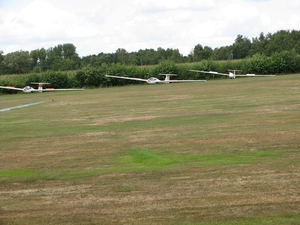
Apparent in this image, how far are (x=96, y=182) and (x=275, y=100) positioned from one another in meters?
16.7

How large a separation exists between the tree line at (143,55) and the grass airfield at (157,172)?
70598mm

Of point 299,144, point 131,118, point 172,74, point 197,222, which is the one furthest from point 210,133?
point 172,74

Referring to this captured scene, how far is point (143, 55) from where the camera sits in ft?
A: 444

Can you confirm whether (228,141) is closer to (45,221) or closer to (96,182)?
(96,182)

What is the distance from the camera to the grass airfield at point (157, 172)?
7172 mm

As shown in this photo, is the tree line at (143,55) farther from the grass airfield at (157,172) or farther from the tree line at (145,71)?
Result: the grass airfield at (157,172)

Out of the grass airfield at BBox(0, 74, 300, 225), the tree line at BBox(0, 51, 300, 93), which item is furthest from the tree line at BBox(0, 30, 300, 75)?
the grass airfield at BBox(0, 74, 300, 225)

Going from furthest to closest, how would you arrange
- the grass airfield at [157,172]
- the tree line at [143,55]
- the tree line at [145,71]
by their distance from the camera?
the tree line at [143,55], the tree line at [145,71], the grass airfield at [157,172]

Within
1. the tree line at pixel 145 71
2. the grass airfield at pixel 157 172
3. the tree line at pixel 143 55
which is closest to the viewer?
the grass airfield at pixel 157 172

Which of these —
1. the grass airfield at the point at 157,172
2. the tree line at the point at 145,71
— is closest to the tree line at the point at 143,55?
the tree line at the point at 145,71

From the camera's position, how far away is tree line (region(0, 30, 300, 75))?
93.9m

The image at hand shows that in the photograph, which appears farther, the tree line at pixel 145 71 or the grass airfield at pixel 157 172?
the tree line at pixel 145 71

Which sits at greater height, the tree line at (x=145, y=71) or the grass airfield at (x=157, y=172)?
the tree line at (x=145, y=71)

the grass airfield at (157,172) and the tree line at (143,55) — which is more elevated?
the tree line at (143,55)
